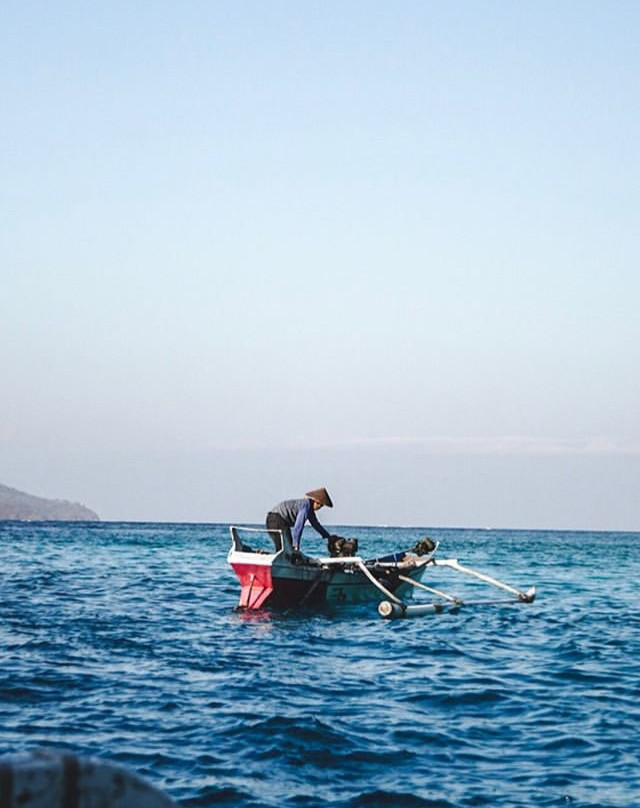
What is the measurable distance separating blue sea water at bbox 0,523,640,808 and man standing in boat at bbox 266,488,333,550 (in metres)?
1.92

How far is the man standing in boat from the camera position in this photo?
2147 cm

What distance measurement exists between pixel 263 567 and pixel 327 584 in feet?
6.45

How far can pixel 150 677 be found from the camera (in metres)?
13.9

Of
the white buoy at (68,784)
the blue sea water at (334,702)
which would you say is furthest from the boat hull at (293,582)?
the white buoy at (68,784)

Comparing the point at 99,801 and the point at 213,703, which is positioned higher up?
the point at 99,801

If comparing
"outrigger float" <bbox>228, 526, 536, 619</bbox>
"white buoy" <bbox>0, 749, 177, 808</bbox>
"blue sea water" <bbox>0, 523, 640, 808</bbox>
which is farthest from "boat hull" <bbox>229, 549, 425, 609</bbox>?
"white buoy" <bbox>0, 749, 177, 808</bbox>

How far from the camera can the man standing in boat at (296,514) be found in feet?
70.4

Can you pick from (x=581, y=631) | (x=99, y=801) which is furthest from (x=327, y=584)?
(x=99, y=801)

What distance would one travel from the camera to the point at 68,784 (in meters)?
2.94

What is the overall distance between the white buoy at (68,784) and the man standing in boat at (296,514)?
716 inches

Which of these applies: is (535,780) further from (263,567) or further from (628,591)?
(628,591)

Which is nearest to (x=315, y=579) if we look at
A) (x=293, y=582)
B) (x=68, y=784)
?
(x=293, y=582)

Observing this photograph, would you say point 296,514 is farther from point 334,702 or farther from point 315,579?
point 334,702

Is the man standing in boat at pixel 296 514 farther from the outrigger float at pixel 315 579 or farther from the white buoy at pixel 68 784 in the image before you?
the white buoy at pixel 68 784
